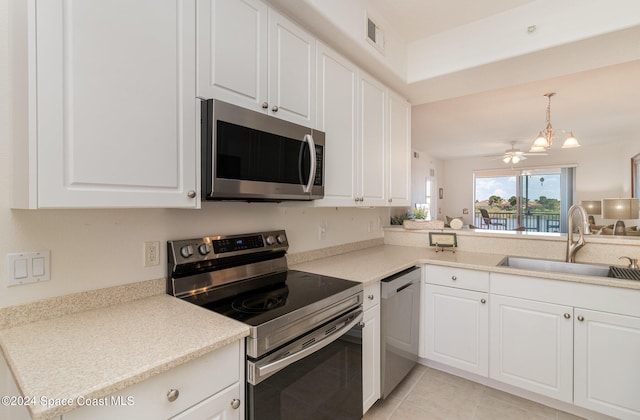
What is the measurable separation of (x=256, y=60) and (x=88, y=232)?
102cm

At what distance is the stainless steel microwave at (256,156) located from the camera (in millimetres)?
1202

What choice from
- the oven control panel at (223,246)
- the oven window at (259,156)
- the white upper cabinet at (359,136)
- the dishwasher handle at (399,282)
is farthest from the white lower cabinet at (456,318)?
the oven window at (259,156)

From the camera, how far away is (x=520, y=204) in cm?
803

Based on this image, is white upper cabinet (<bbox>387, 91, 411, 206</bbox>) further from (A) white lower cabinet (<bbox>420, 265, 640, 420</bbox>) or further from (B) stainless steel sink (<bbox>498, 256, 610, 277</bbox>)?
(B) stainless steel sink (<bbox>498, 256, 610, 277</bbox>)

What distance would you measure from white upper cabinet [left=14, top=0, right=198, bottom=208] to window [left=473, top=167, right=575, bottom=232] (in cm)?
848

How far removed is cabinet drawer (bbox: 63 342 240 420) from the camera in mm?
759

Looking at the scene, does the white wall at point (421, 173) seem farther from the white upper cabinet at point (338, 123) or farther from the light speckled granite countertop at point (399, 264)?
the white upper cabinet at point (338, 123)

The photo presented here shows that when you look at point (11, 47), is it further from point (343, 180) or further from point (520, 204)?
point (520, 204)

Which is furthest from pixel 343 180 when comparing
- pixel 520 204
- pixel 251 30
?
pixel 520 204

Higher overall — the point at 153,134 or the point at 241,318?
the point at 153,134

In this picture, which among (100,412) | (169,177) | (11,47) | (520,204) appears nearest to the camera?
(100,412)

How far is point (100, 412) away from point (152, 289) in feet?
2.24

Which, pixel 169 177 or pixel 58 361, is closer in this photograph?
pixel 58 361

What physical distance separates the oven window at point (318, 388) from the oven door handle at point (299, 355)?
0.03 metres
